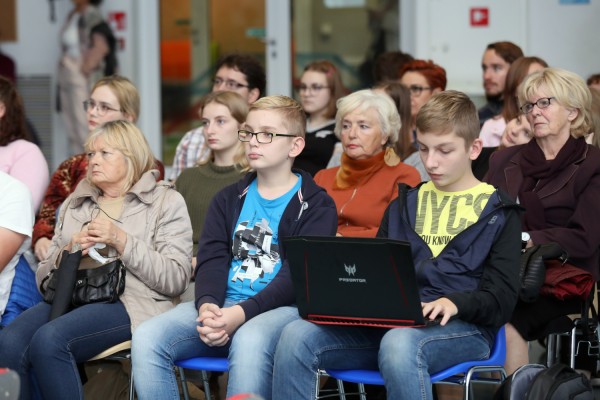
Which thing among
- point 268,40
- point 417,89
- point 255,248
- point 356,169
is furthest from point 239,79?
point 268,40

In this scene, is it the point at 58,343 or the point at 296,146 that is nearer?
the point at 58,343

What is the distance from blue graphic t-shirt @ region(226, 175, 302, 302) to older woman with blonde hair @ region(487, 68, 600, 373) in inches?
35.9

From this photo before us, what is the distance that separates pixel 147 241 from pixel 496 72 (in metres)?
2.68

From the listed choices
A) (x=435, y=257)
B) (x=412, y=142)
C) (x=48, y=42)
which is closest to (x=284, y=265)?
(x=435, y=257)

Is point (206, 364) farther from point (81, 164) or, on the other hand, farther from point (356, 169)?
point (81, 164)

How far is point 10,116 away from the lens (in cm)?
488

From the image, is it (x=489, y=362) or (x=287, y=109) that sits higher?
(x=287, y=109)

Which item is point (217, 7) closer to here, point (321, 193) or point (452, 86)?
point (452, 86)

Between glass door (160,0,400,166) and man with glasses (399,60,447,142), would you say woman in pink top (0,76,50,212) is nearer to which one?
man with glasses (399,60,447,142)

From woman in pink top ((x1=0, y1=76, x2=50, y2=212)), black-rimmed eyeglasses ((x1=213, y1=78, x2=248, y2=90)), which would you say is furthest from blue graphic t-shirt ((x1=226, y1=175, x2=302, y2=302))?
black-rimmed eyeglasses ((x1=213, y1=78, x2=248, y2=90))

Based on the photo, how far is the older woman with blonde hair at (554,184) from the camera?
3.80 meters

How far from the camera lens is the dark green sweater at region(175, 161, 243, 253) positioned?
15.0 ft

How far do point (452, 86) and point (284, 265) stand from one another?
12.0 ft

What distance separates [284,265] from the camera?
147 inches
